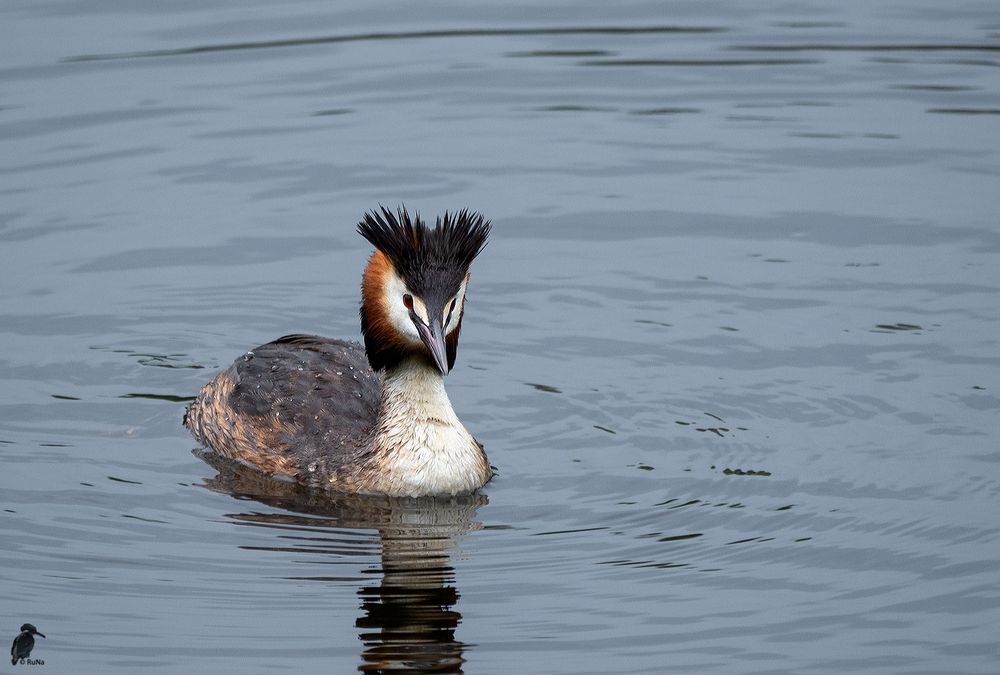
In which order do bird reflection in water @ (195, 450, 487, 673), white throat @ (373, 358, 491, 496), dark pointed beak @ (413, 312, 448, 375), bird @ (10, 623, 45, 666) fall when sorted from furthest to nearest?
white throat @ (373, 358, 491, 496) → dark pointed beak @ (413, 312, 448, 375) → bird reflection in water @ (195, 450, 487, 673) → bird @ (10, 623, 45, 666)

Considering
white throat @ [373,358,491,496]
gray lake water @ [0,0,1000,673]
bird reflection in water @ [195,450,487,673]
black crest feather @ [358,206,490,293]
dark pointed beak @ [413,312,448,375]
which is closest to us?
bird reflection in water @ [195,450,487,673]

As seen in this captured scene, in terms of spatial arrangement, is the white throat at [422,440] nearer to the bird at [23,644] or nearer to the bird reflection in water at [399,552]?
the bird reflection in water at [399,552]

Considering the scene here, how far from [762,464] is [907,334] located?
7.91 ft

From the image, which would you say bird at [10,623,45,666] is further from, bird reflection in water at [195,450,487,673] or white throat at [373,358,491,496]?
white throat at [373,358,491,496]

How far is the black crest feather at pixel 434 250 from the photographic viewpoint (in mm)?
11102

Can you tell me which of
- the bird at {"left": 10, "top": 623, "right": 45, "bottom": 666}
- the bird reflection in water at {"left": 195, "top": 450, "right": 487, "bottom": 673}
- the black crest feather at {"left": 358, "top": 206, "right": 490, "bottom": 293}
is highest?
the black crest feather at {"left": 358, "top": 206, "right": 490, "bottom": 293}

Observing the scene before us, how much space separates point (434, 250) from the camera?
439 inches

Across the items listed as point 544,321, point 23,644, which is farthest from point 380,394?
point 23,644

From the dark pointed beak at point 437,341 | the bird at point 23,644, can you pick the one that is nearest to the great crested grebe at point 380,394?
the dark pointed beak at point 437,341

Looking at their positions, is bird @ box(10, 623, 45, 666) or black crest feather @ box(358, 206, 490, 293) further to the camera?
black crest feather @ box(358, 206, 490, 293)

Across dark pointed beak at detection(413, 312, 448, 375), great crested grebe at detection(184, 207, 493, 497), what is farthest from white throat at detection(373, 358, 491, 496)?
dark pointed beak at detection(413, 312, 448, 375)

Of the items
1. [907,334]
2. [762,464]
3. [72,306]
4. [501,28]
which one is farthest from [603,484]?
[501,28]

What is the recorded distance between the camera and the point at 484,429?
12.7m

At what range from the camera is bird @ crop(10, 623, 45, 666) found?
30.6ft
